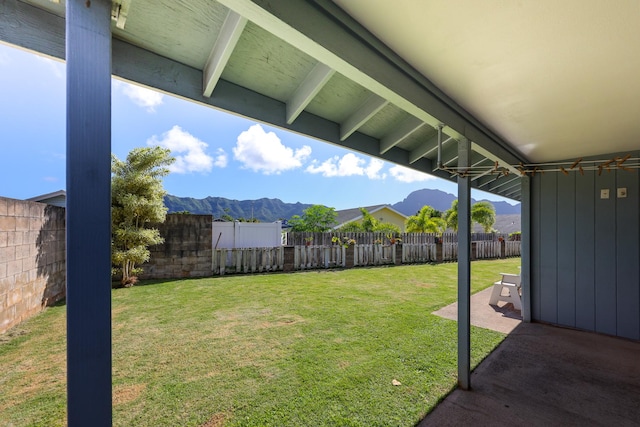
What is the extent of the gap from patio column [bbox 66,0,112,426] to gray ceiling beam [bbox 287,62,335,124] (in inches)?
48.0

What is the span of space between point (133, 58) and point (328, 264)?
7583 millimetres

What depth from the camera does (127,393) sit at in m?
2.15

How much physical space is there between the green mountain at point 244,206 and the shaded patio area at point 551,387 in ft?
202

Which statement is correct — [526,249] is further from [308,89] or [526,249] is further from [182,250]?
[182,250]

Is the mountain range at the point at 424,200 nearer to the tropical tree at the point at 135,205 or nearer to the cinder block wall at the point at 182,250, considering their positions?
the cinder block wall at the point at 182,250

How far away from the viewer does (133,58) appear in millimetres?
1497

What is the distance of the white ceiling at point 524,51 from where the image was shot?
4.03ft

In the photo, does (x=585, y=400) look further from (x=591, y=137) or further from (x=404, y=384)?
(x=591, y=137)

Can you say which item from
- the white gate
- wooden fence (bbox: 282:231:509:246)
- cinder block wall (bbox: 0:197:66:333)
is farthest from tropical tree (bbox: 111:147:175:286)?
wooden fence (bbox: 282:231:509:246)

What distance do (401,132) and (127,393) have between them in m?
3.50

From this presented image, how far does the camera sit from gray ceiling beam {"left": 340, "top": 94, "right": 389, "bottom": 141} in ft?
7.42

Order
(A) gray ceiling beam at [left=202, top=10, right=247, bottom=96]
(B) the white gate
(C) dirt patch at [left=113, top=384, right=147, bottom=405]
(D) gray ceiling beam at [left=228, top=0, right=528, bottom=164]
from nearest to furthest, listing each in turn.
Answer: (D) gray ceiling beam at [left=228, top=0, right=528, bottom=164] < (A) gray ceiling beam at [left=202, top=10, right=247, bottom=96] < (C) dirt patch at [left=113, top=384, right=147, bottom=405] < (B) the white gate

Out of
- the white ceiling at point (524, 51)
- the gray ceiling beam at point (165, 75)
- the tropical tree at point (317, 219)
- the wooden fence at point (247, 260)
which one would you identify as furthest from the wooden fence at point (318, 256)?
the tropical tree at point (317, 219)

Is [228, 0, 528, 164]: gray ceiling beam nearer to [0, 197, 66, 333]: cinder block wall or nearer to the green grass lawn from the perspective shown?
the green grass lawn
